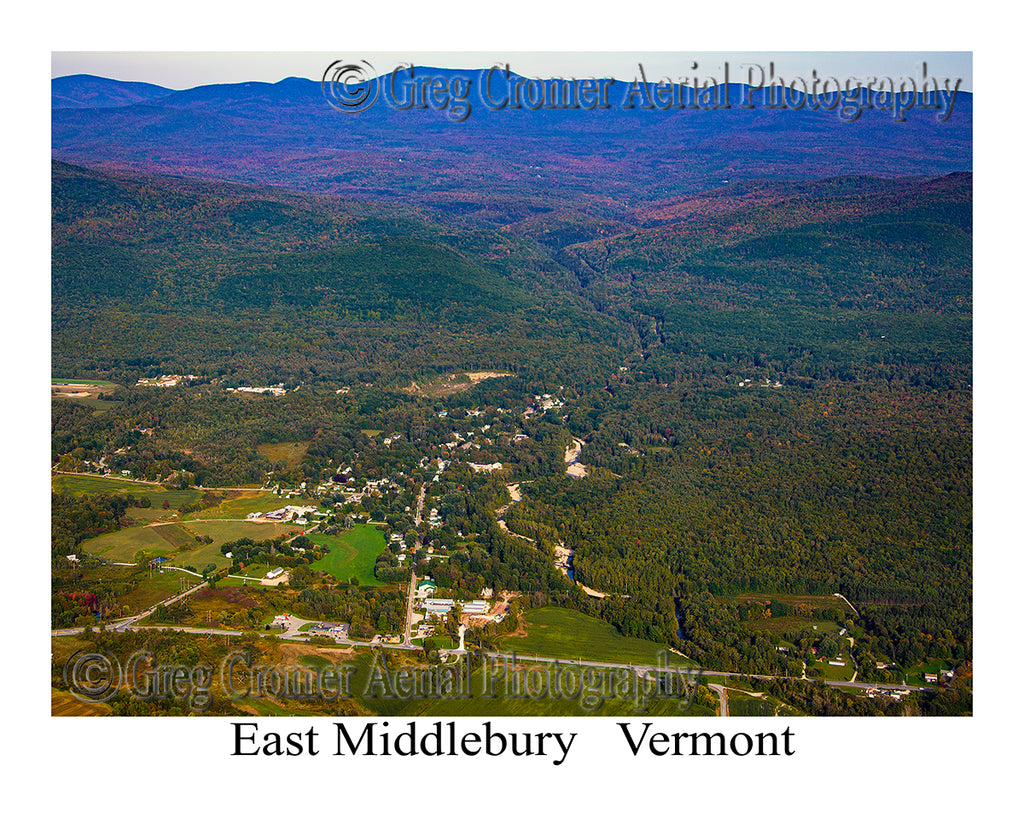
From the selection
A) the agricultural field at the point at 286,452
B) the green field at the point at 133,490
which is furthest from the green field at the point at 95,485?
the agricultural field at the point at 286,452

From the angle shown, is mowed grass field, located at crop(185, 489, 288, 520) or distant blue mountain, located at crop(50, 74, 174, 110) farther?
distant blue mountain, located at crop(50, 74, 174, 110)

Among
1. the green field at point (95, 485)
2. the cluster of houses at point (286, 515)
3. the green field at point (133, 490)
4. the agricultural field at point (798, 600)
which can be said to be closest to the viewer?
the agricultural field at point (798, 600)

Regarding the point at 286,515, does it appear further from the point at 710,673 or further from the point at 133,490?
the point at 710,673

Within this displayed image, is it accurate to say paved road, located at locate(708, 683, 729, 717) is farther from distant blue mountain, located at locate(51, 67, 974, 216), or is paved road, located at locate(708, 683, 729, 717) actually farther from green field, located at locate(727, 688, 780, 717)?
distant blue mountain, located at locate(51, 67, 974, 216)

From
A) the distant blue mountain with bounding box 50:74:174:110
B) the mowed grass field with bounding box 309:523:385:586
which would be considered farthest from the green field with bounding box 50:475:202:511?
the distant blue mountain with bounding box 50:74:174:110

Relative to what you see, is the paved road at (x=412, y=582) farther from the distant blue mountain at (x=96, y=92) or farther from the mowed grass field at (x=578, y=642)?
the distant blue mountain at (x=96, y=92)

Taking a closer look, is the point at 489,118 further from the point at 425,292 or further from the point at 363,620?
the point at 363,620

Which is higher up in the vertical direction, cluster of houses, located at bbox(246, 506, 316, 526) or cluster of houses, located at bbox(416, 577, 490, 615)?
cluster of houses, located at bbox(246, 506, 316, 526)

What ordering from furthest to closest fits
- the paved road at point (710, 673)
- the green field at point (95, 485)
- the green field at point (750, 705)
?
the green field at point (95, 485)
the paved road at point (710, 673)
the green field at point (750, 705)
